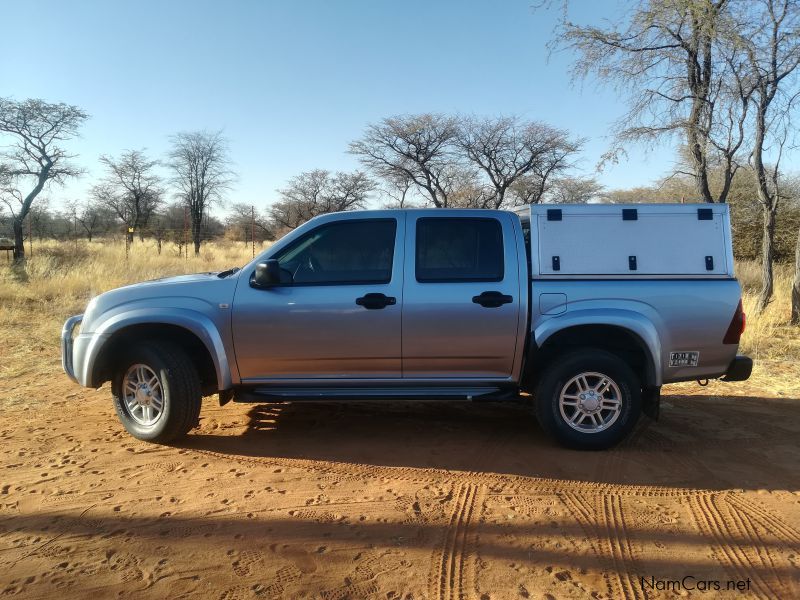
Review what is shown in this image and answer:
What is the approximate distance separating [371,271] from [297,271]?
606mm

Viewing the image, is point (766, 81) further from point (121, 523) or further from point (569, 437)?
point (121, 523)

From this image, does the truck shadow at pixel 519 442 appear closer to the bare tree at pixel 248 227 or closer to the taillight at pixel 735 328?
the taillight at pixel 735 328

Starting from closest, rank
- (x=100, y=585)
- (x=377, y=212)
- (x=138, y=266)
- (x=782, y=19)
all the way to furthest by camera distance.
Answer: (x=100, y=585), (x=377, y=212), (x=782, y=19), (x=138, y=266)

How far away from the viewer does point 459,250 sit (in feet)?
15.0

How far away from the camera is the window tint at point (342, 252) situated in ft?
14.8

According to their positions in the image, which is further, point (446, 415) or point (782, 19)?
point (782, 19)

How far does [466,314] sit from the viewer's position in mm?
4359

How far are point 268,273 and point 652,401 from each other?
3233mm

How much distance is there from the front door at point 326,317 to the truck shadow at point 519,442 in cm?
62

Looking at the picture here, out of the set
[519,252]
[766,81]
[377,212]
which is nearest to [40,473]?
[377,212]

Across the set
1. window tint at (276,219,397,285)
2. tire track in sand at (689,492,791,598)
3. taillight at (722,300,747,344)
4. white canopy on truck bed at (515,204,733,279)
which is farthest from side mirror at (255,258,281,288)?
taillight at (722,300,747,344)

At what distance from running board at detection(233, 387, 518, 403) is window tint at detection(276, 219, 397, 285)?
0.89 m

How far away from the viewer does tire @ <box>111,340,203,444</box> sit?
438 centimetres

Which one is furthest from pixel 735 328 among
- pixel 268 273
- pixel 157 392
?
pixel 157 392
